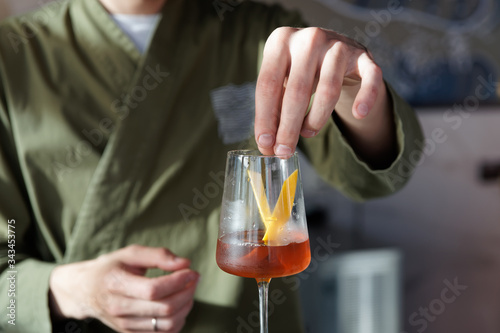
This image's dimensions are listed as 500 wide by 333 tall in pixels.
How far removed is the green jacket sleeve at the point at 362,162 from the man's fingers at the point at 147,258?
1.16ft

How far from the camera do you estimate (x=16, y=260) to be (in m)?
0.88

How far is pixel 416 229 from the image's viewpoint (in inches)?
101

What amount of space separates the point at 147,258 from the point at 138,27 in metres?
0.51

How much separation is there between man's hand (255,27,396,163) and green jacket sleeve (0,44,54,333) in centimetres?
51

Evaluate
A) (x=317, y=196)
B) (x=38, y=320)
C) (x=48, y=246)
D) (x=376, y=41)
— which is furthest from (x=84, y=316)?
(x=376, y=41)

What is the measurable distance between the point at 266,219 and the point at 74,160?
1.60 ft

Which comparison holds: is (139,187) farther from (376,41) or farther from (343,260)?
(376,41)

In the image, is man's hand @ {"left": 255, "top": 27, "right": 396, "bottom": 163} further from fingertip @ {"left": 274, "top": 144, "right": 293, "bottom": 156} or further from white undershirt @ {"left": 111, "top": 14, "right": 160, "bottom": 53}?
white undershirt @ {"left": 111, "top": 14, "right": 160, "bottom": 53}

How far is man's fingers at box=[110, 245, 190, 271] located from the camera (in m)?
0.79

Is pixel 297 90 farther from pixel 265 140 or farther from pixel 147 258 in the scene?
pixel 147 258

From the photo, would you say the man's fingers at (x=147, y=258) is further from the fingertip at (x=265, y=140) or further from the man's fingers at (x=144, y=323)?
the fingertip at (x=265, y=140)

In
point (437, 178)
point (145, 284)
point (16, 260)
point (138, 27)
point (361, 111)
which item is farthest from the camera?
point (437, 178)

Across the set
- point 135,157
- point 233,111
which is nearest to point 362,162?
point 233,111

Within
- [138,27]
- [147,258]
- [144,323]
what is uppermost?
[138,27]
